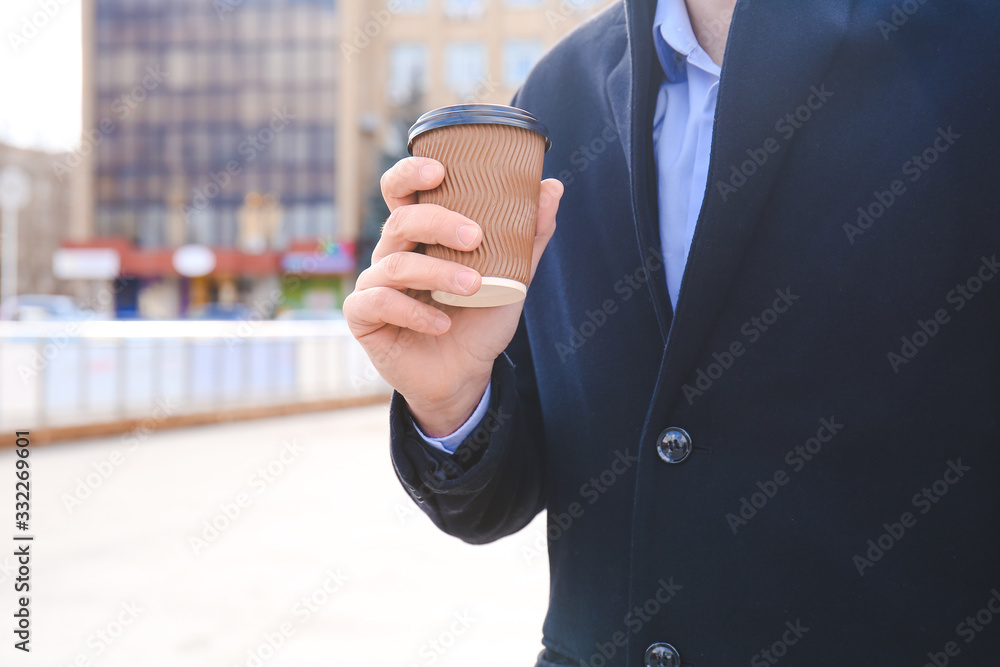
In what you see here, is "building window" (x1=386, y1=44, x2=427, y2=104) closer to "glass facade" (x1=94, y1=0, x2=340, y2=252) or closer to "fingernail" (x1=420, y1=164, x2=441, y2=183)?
"glass facade" (x1=94, y1=0, x2=340, y2=252)

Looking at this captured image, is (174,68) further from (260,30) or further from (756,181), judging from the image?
(756,181)

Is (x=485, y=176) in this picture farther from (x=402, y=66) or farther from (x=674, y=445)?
(x=402, y=66)

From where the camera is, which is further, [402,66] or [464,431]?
[402,66]

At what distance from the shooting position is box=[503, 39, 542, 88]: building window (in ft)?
117

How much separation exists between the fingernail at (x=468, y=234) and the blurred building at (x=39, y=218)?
2575 inches

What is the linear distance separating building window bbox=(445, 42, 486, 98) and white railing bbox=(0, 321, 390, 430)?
24.9 m

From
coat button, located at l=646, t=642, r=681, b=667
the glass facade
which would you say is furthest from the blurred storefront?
coat button, located at l=646, t=642, r=681, b=667

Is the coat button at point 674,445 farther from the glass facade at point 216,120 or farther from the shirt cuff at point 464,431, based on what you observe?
the glass facade at point 216,120

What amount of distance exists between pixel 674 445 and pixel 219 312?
35.7 meters

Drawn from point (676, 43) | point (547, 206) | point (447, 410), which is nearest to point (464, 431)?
point (447, 410)

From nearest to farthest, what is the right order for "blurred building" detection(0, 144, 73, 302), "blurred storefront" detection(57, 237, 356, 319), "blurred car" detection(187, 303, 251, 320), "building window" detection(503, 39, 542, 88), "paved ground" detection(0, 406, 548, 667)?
"paved ground" detection(0, 406, 548, 667) < "blurred car" detection(187, 303, 251, 320) < "building window" detection(503, 39, 542, 88) < "blurred storefront" detection(57, 237, 356, 319) < "blurred building" detection(0, 144, 73, 302)

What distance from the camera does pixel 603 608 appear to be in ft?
4.23

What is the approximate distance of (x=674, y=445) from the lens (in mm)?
1163

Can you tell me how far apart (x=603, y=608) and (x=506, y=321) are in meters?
0.50
